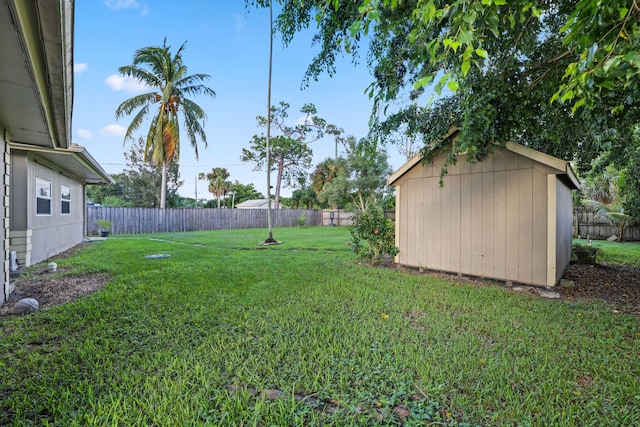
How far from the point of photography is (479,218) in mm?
5395

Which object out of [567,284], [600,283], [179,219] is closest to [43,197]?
[179,219]

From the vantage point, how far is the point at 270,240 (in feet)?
37.2

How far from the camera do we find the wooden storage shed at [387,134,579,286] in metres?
4.72

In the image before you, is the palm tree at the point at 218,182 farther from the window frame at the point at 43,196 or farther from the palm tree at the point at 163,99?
the window frame at the point at 43,196

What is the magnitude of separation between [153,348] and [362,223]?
17.5 ft

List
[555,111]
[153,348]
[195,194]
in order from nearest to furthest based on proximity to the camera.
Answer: [153,348] → [555,111] → [195,194]

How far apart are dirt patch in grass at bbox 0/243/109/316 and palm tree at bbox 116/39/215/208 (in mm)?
11221

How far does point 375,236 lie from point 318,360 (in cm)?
472

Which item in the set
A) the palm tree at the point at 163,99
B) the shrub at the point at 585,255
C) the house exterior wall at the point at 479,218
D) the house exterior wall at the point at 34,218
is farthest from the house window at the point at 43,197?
the shrub at the point at 585,255

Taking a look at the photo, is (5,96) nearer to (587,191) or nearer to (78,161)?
(78,161)

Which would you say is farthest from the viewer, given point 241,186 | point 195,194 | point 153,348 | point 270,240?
point 241,186

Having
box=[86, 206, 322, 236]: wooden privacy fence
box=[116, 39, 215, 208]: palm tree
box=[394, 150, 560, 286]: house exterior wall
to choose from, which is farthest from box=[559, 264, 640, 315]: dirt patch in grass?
box=[86, 206, 322, 236]: wooden privacy fence

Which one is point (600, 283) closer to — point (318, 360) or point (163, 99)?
point (318, 360)

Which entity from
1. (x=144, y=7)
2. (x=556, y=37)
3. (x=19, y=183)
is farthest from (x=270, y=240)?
(x=556, y=37)
